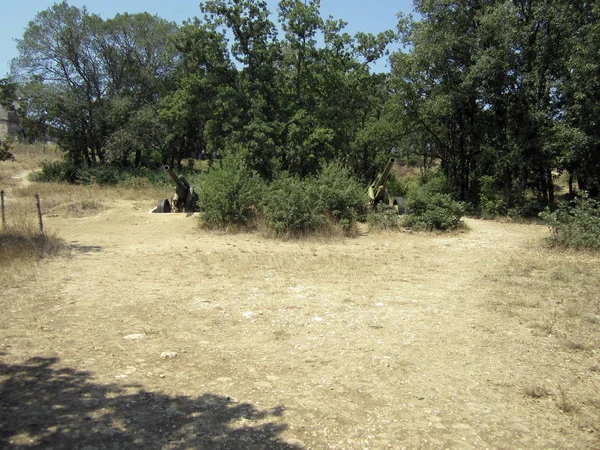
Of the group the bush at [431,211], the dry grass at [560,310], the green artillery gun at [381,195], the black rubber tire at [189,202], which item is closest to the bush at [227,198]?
the black rubber tire at [189,202]

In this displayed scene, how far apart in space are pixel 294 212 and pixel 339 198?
161 cm

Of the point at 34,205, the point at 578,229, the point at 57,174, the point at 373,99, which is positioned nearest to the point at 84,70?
the point at 57,174

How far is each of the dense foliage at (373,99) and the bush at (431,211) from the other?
0.06m

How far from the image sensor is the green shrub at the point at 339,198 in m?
13.1

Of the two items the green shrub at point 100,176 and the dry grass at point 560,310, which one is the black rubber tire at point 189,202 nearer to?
the green shrub at point 100,176

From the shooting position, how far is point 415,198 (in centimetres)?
1398

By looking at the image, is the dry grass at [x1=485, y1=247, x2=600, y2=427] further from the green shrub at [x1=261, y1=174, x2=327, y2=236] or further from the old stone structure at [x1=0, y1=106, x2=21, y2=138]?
the old stone structure at [x1=0, y1=106, x2=21, y2=138]

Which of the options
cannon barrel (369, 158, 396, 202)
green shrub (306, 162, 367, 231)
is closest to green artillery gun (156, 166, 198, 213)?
green shrub (306, 162, 367, 231)

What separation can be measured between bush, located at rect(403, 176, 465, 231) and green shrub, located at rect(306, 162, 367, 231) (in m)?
1.58

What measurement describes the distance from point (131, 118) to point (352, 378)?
2491cm

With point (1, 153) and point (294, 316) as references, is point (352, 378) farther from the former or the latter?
point (1, 153)

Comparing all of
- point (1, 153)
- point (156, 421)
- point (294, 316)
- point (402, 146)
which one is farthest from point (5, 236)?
point (402, 146)

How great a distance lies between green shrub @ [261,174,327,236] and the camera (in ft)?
40.9

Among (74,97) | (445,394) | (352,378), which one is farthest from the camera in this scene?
(74,97)
